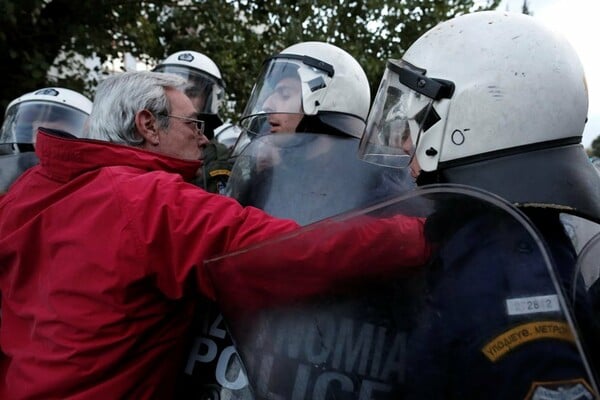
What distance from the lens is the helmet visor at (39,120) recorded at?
4348 mm

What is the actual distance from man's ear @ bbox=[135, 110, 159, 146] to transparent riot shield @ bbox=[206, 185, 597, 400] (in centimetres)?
82

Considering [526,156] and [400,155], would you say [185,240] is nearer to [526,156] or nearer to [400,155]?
[400,155]

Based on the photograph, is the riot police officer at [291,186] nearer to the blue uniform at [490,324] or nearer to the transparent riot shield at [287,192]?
the transparent riot shield at [287,192]

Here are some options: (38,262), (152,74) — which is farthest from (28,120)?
(38,262)

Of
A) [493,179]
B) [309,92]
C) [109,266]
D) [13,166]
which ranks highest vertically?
[493,179]

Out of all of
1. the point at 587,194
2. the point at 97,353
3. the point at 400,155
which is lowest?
the point at 97,353

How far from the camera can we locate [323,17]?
739 cm

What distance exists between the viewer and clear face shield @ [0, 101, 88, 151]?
14.3 feet

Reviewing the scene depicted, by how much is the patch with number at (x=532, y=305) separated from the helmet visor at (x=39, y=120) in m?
3.97

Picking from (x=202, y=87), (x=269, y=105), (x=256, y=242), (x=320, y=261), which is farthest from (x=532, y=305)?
(x=202, y=87)

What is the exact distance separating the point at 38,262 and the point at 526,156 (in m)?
1.33

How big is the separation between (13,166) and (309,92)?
173 cm

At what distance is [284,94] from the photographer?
2.85m

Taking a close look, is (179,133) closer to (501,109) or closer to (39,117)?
(501,109)
